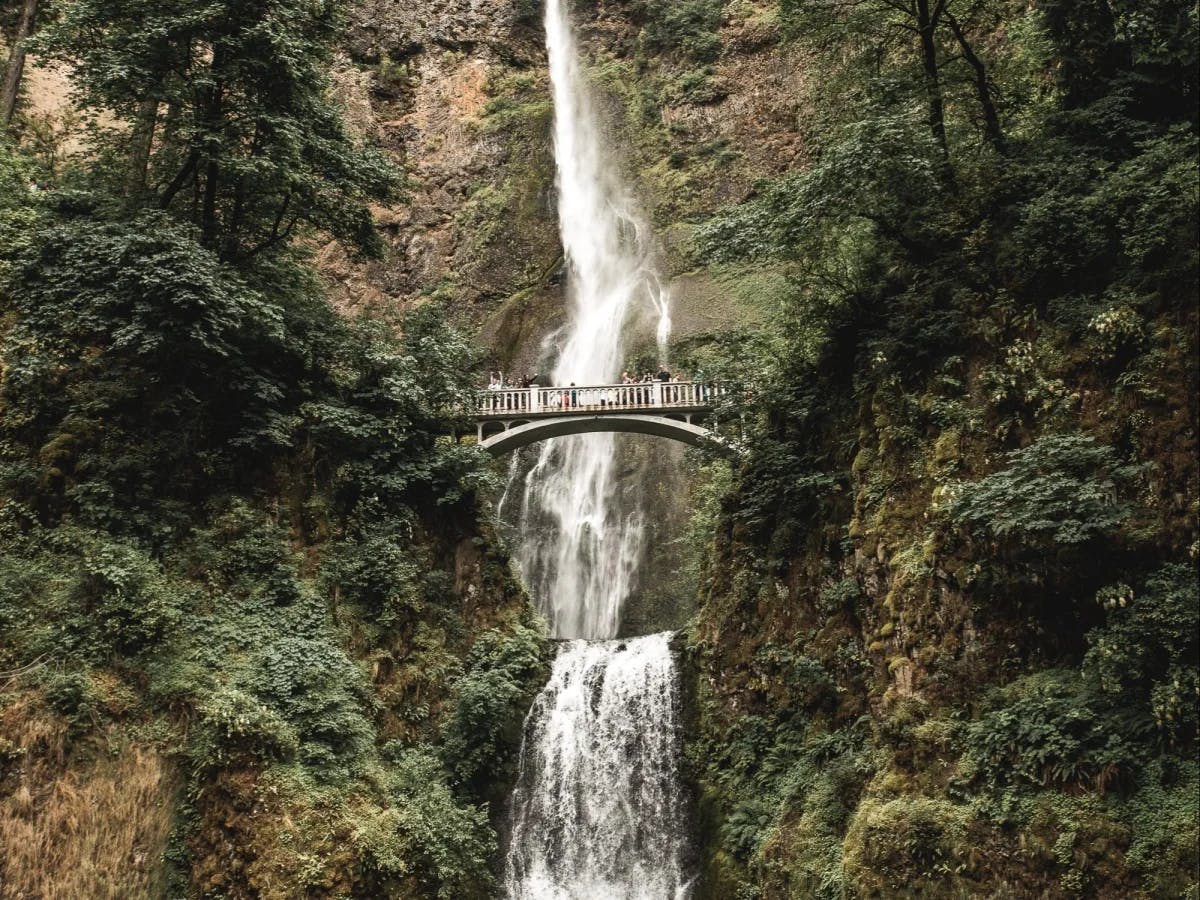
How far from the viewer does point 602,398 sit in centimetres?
2359

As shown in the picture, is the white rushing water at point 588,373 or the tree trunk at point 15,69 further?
the white rushing water at point 588,373

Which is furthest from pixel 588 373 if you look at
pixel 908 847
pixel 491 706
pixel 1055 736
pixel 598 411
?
pixel 1055 736

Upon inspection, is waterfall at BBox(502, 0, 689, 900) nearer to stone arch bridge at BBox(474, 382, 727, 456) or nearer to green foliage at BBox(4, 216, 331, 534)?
stone arch bridge at BBox(474, 382, 727, 456)

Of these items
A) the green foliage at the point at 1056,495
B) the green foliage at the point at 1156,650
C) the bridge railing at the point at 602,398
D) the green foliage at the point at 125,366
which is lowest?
the green foliage at the point at 1156,650

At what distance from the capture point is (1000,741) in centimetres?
980

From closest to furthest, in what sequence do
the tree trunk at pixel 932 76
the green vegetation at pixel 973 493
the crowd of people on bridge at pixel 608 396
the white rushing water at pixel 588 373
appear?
the green vegetation at pixel 973 493
the tree trunk at pixel 932 76
the crowd of people on bridge at pixel 608 396
the white rushing water at pixel 588 373

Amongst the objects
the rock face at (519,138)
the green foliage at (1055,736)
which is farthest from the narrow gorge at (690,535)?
the rock face at (519,138)

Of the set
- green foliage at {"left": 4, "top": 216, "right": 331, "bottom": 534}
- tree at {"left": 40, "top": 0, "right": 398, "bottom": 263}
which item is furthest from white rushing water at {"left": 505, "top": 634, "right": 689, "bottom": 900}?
tree at {"left": 40, "top": 0, "right": 398, "bottom": 263}

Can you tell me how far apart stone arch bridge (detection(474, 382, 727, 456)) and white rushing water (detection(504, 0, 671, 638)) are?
5.91 m

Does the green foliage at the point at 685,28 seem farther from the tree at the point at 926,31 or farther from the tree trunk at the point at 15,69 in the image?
the tree trunk at the point at 15,69

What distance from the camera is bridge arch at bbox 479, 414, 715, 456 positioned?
75.2ft

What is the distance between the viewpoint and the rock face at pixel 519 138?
34.5 metres

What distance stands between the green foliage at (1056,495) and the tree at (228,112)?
41.6 ft

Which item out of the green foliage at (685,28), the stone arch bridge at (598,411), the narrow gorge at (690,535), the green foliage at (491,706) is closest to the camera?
the narrow gorge at (690,535)
